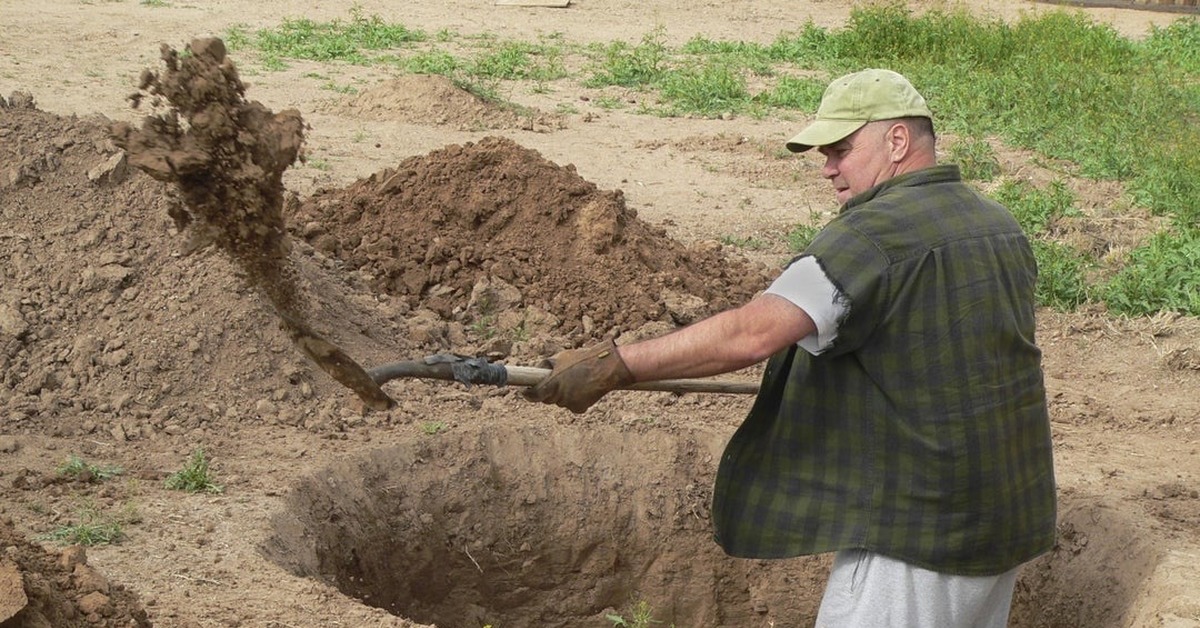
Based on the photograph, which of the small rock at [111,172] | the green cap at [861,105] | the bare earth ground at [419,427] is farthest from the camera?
the small rock at [111,172]

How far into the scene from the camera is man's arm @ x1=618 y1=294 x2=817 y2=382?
335cm

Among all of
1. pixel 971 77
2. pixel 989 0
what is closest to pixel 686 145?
pixel 971 77

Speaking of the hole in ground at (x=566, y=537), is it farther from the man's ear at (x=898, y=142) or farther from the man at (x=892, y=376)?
the man's ear at (x=898, y=142)

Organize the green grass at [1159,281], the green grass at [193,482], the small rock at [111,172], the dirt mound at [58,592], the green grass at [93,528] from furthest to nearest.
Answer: the green grass at [1159,281] < the small rock at [111,172] < the green grass at [193,482] < the green grass at [93,528] < the dirt mound at [58,592]

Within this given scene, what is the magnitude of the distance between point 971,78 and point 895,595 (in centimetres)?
945

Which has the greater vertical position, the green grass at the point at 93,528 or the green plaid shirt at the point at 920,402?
the green plaid shirt at the point at 920,402

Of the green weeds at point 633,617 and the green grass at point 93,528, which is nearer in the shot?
the green grass at point 93,528

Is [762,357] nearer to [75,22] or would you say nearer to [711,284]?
[711,284]

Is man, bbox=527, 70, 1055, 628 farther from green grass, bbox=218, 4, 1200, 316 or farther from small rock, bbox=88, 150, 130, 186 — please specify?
green grass, bbox=218, 4, 1200, 316

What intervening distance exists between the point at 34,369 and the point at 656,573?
2.63 metres

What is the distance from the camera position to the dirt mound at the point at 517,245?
6797 millimetres

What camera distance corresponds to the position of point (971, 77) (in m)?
12.3

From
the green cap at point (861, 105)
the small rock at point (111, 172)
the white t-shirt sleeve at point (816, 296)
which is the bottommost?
the small rock at point (111, 172)

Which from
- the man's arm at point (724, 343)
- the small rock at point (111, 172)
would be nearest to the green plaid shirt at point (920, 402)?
the man's arm at point (724, 343)
